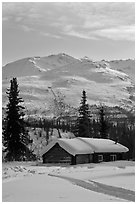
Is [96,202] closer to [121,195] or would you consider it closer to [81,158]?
[121,195]

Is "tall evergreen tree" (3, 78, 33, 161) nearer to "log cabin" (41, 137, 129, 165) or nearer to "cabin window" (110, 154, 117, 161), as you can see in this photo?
"log cabin" (41, 137, 129, 165)

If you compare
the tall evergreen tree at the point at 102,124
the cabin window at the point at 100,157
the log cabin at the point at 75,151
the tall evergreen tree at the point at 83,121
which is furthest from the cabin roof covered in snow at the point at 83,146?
the tall evergreen tree at the point at 102,124

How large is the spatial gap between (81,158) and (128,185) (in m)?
27.0

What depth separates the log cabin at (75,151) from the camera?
1603 inches

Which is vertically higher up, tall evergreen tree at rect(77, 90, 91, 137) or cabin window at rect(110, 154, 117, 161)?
tall evergreen tree at rect(77, 90, 91, 137)

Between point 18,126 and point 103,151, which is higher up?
point 18,126

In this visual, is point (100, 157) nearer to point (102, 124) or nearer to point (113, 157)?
point (113, 157)

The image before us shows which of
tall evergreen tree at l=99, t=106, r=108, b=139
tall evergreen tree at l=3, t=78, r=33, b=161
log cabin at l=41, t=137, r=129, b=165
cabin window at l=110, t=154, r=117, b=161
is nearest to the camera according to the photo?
tall evergreen tree at l=3, t=78, r=33, b=161

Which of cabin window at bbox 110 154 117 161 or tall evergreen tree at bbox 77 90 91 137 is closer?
cabin window at bbox 110 154 117 161

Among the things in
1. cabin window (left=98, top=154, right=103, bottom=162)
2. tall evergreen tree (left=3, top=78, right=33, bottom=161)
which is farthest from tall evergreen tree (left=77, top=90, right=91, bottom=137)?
tall evergreen tree (left=3, top=78, right=33, bottom=161)

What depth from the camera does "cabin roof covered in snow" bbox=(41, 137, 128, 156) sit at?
1610 inches

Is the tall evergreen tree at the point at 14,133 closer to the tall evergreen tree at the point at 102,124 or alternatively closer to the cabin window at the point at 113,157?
the cabin window at the point at 113,157

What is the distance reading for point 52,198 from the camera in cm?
1130

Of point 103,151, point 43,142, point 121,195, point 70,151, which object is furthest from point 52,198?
point 43,142
